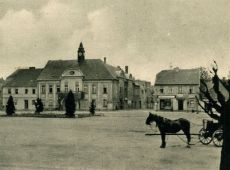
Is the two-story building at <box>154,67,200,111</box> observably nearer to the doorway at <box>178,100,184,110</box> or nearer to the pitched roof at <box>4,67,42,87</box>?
the doorway at <box>178,100,184,110</box>

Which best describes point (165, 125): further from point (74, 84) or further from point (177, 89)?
point (74, 84)

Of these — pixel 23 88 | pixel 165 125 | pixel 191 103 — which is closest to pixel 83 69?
pixel 23 88

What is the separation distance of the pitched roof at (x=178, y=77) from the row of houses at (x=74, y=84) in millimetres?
7786

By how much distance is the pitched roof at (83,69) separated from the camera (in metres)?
66.2

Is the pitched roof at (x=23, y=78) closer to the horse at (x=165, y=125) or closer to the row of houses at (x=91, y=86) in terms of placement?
the row of houses at (x=91, y=86)

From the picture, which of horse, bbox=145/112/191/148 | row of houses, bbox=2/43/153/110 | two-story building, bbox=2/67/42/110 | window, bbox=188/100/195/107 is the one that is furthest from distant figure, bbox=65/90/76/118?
two-story building, bbox=2/67/42/110

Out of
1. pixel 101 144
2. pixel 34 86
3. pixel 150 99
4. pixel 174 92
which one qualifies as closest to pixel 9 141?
pixel 101 144

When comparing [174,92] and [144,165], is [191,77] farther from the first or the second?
[144,165]

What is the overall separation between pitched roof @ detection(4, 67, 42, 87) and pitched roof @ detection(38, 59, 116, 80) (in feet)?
12.4

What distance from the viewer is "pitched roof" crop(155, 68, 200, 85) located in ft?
208

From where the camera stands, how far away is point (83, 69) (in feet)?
223

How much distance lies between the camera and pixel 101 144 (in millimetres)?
14008

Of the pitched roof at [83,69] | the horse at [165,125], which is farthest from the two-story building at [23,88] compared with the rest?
the horse at [165,125]

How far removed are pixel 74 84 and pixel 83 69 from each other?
3105mm
